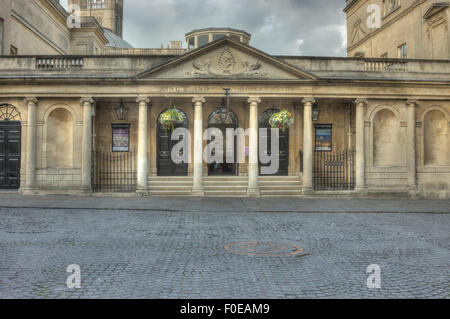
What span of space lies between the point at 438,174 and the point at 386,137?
3208 millimetres

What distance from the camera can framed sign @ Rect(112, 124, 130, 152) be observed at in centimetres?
2167

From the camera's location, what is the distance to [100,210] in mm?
14180

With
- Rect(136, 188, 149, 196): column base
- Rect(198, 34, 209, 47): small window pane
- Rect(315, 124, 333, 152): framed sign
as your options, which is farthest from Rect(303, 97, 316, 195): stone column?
Rect(198, 34, 209, 47): small window pane

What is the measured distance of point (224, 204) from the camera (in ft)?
52.4

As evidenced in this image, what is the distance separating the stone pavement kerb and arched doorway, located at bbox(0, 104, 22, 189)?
4.08ft

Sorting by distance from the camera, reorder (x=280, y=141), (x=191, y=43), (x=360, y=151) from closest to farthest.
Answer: (x=360, y=151)
(x=280, y=141)
(x=191, y=43)

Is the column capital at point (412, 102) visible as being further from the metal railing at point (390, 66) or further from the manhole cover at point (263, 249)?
the manhole cover at point (263, 249)

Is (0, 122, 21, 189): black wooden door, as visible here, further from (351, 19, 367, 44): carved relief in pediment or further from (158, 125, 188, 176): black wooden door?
(351, 19, 367, 44): carved relief in pediment

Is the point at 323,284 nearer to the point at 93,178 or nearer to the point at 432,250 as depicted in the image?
the point at 432,250

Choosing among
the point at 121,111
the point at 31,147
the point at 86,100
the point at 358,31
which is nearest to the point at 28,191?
the point at 31,147

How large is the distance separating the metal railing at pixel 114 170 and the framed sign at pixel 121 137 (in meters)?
0.31

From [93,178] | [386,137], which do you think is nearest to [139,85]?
[93,178]

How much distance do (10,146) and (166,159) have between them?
Result: 788 centimetres

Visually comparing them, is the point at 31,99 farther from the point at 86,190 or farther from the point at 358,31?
the point at 358,31
